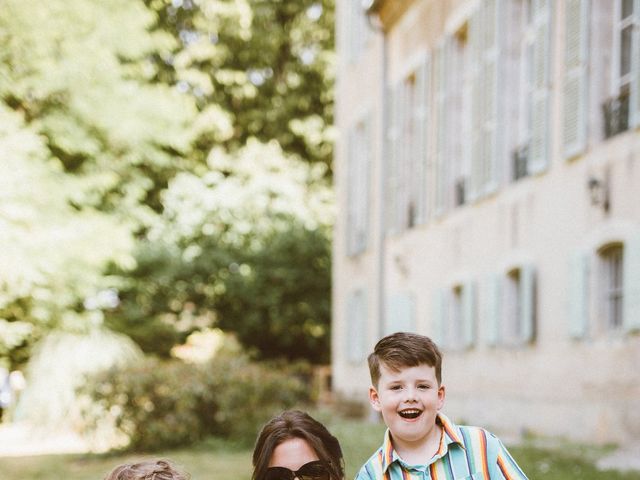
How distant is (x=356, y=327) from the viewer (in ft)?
81.5

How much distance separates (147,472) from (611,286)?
10.3 meters

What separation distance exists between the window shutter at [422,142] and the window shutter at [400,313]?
5.02ft

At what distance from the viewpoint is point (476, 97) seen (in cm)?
1695

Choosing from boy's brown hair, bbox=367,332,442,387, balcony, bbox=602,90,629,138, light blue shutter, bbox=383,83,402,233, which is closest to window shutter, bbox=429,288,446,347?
light blue shutter, bbox=383,83,402,233

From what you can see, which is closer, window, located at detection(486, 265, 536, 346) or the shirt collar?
the shirt collar

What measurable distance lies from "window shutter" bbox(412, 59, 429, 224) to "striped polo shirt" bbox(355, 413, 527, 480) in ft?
52.8

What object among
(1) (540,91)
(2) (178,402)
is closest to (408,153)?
(2) (178,402)

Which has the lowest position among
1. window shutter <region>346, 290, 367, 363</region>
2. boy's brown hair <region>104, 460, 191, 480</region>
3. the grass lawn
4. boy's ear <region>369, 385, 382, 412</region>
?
the grass lawn

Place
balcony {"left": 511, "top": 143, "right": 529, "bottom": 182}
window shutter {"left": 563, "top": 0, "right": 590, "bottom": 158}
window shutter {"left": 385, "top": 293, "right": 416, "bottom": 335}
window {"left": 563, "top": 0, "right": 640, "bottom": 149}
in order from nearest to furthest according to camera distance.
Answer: window {"left": 563, "top": 0, "right": 640, "bottom": 149}
window shutter {"left": 563, "top": 0, "right": 590, "bottom": 158}
balcony {"left": 511, "top": 143, "right": 529, "bottom": 182}
window shutter {"left": 385, "top": 293, "right": 416, "bottom": 335}

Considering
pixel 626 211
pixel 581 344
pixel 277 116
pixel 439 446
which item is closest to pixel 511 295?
pixel 581 344

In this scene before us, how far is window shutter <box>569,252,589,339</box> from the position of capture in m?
12.9

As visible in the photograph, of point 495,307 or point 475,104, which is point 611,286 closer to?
point 495,307

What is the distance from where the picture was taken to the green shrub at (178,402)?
16.9 metres

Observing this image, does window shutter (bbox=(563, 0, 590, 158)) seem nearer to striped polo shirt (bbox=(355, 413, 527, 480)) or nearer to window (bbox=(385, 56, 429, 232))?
window (bbox=(385, 56, 429, 232))
